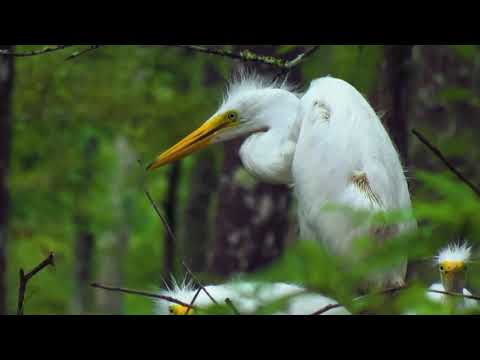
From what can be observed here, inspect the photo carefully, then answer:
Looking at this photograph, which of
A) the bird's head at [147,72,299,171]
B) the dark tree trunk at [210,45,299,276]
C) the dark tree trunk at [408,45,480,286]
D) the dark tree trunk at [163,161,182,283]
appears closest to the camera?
the bird's head at [147,72,299,171]

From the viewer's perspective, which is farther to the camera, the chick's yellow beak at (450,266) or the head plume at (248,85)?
the head plume at (248,85)

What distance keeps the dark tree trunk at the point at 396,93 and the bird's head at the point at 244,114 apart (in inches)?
17.0

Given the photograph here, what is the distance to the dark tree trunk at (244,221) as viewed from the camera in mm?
6023

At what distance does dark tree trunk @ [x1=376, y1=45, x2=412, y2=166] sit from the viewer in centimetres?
391

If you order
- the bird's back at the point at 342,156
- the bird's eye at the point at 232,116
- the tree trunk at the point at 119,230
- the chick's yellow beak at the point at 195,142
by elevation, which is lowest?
the bird's back at the point at 342,156

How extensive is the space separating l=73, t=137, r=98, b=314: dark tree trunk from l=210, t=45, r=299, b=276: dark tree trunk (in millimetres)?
2375

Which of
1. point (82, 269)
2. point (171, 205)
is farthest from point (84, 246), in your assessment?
point (171, 205)

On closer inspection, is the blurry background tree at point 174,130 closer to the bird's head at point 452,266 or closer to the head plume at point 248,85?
the head plume at point 248,85

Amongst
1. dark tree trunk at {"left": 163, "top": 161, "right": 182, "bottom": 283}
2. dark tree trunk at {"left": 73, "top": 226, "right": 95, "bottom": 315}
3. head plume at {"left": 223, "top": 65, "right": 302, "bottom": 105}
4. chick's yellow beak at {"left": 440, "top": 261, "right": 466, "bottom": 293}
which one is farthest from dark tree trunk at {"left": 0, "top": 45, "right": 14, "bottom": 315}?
dark tree trunk at {"left": 73, "top": 226, "right": 95, "bottom": 315}

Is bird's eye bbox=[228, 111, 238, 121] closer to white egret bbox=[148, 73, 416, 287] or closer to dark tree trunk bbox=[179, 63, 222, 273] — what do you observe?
white egret bbox=[148, 73, 416, 287]

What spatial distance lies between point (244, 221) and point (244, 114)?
2.28 metres

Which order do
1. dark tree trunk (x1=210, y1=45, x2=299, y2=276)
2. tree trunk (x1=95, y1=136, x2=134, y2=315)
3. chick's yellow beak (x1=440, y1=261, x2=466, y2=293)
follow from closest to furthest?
chick's yellow beak (x1=440, y1=261, x2=466, y2=293)
dark tree trunk (x1=210, y1=45, x2=299, y2=276)
tree trunk (x1=95, y1=136, x2=134, y2=315)

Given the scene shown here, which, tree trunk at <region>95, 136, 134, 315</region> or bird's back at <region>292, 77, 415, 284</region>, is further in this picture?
tree trunk at <region>95, 136, 134, 315</region>

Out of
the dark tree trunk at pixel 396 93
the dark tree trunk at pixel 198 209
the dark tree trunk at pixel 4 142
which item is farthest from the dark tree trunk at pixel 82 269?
the dark tree trunk at pixel 396 93
